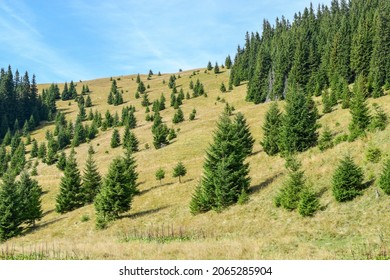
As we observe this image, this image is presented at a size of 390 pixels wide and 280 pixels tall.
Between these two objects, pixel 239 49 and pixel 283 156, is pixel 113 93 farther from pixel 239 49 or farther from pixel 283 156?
pixel 283 156

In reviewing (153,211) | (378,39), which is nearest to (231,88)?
(378,39)

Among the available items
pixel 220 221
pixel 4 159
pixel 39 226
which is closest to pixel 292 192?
→ pixel 220 221

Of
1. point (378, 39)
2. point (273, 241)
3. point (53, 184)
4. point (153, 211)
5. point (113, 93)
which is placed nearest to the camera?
point (273, 241)

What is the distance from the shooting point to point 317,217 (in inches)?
898

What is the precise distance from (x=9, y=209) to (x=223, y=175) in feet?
87.5

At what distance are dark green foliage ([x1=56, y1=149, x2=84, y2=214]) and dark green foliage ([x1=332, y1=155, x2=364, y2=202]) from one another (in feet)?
115

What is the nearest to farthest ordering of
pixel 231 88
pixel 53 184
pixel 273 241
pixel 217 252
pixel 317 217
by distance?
pixel 217 252 < pixel 273 241 < pixel 317 217 < pixel 53 184 < pixel 231 88

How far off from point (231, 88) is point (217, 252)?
102m

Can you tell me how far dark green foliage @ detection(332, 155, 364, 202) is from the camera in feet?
76.3

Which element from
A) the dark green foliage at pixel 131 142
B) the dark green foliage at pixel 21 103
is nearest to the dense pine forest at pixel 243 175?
the dark green foliage at pixel 131 142

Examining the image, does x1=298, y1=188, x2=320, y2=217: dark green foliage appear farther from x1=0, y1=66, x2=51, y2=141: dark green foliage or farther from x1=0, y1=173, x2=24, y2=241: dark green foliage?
x1=0, y1=66, x2=51, y2=141: dark green foliage

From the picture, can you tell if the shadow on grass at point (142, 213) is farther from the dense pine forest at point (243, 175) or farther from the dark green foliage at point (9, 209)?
the dark green foliage at point (9, 209)

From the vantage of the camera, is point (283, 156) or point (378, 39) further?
point (378, 39)

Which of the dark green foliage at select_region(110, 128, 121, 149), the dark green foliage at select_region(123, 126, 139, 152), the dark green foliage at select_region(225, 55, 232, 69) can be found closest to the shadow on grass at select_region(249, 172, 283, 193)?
the dark green foliage at select_region(123, 126, 139, 152)
